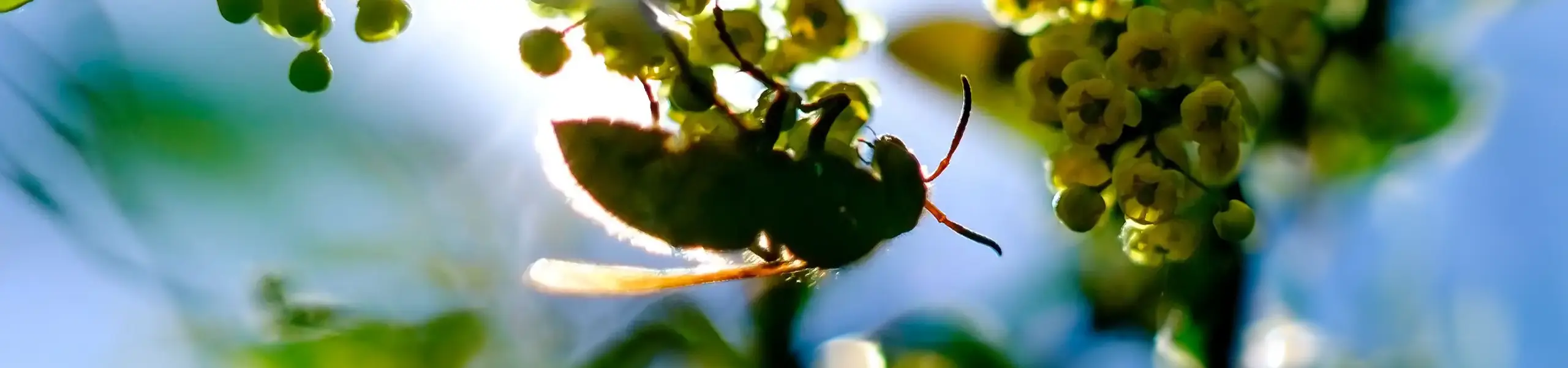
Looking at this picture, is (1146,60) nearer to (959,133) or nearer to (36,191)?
(959,133)

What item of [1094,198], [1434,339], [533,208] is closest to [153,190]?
[533,208]

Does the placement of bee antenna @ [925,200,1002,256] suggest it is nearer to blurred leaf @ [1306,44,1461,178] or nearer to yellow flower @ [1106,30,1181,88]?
yellow flower @ [1106,30,1181,88]

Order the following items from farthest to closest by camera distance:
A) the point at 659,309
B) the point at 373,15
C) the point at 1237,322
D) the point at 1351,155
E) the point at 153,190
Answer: the point at 153,190, the point at 659,309, the point at 1351,155, the point at 1237,322, the point at 373,15


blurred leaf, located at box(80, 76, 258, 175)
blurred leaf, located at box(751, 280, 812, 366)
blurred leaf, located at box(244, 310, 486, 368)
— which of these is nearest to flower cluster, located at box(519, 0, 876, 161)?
blurred leaf, located at box(751, 280, 812, 366)

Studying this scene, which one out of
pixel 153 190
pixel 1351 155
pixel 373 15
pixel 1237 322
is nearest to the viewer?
pixel 373 15

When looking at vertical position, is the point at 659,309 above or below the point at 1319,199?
below

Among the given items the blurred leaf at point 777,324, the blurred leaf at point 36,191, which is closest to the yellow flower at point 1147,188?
the blurred leaf at point 777,324

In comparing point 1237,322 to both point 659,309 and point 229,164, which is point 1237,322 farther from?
point 229,164
